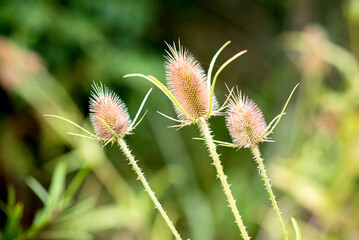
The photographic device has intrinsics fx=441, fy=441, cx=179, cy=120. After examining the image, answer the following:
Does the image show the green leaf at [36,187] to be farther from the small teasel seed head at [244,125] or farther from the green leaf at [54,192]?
the small teasel seed head at [244,125]

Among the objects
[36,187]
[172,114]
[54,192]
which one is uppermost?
[172,114]

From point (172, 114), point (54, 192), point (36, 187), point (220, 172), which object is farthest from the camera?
point (172, 114)

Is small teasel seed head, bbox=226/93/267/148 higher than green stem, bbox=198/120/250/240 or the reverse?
higher

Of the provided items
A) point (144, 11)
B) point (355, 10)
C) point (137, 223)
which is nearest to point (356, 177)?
point (355, 10)

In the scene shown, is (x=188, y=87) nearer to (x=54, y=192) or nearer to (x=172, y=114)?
(x=54, y=192)

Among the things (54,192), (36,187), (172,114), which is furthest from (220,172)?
(172,114)

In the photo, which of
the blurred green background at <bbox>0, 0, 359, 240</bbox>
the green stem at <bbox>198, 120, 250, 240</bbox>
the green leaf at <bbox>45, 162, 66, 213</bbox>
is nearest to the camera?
the green stem at <bbox>198, 120, 250, 240</bbox>

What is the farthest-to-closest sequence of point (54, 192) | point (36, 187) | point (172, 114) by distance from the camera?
point (172, 114)
point (36, 187)
point (54, 192)

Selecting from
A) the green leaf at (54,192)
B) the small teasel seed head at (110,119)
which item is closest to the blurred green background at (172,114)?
the green leaf at (54,192)

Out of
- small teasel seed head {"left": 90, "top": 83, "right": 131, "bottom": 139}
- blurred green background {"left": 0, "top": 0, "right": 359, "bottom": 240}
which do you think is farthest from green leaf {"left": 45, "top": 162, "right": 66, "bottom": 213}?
small teasel seed head {"left": 90, "top": 83, "right": 131, "bottom": 139}

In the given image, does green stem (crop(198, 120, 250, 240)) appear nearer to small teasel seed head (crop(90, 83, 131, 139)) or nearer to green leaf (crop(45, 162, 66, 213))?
small teasel seed head (crop(90, 83, 131, 139))
